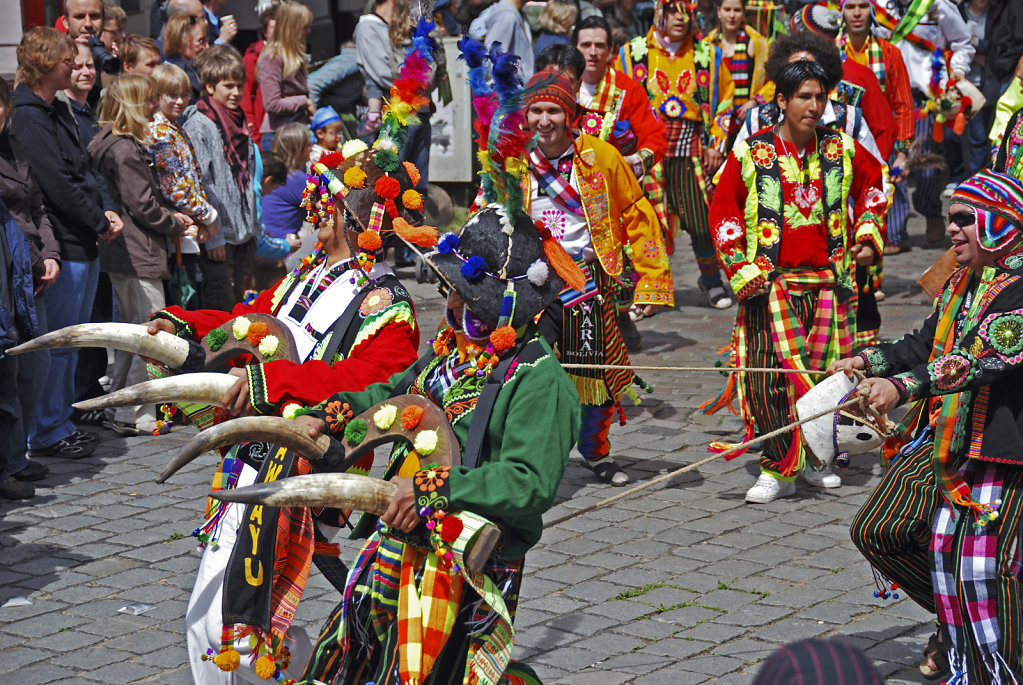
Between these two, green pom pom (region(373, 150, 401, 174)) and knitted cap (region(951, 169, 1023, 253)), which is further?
green pom pom (region(373, 150, 401, 174))

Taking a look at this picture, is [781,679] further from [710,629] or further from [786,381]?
[786,381]

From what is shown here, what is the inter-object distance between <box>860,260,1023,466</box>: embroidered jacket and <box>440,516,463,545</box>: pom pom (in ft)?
5.54

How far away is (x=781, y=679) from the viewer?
2.06 meters

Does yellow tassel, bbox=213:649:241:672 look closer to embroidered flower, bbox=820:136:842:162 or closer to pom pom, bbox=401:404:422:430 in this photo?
pom pom, bbox=401:404:422:430

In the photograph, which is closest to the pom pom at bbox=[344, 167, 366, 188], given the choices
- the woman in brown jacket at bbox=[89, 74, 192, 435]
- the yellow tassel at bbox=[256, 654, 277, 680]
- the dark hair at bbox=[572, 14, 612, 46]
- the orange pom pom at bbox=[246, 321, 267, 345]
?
the orange pom pom at bbox=[246, 321, 267, 345]

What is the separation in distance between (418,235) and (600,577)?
219cm

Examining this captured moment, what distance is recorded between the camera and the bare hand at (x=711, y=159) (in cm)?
1112

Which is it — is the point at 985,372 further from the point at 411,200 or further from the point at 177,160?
the point at 177,160

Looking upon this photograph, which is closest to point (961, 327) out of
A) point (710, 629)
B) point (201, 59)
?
point (710, 629)

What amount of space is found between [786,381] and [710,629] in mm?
2002

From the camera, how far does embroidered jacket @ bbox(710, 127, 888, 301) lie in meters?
6.76

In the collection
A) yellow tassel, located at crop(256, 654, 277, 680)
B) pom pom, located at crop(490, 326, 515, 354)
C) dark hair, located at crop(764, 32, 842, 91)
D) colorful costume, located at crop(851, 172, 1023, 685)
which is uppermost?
dark hair, located at crop(764, 32, 842, 91)

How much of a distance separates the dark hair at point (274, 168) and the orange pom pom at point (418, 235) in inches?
213

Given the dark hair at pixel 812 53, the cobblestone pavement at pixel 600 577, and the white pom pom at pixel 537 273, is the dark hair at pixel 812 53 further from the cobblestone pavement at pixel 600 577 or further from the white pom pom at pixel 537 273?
the white pom pom at pixel 537 273
